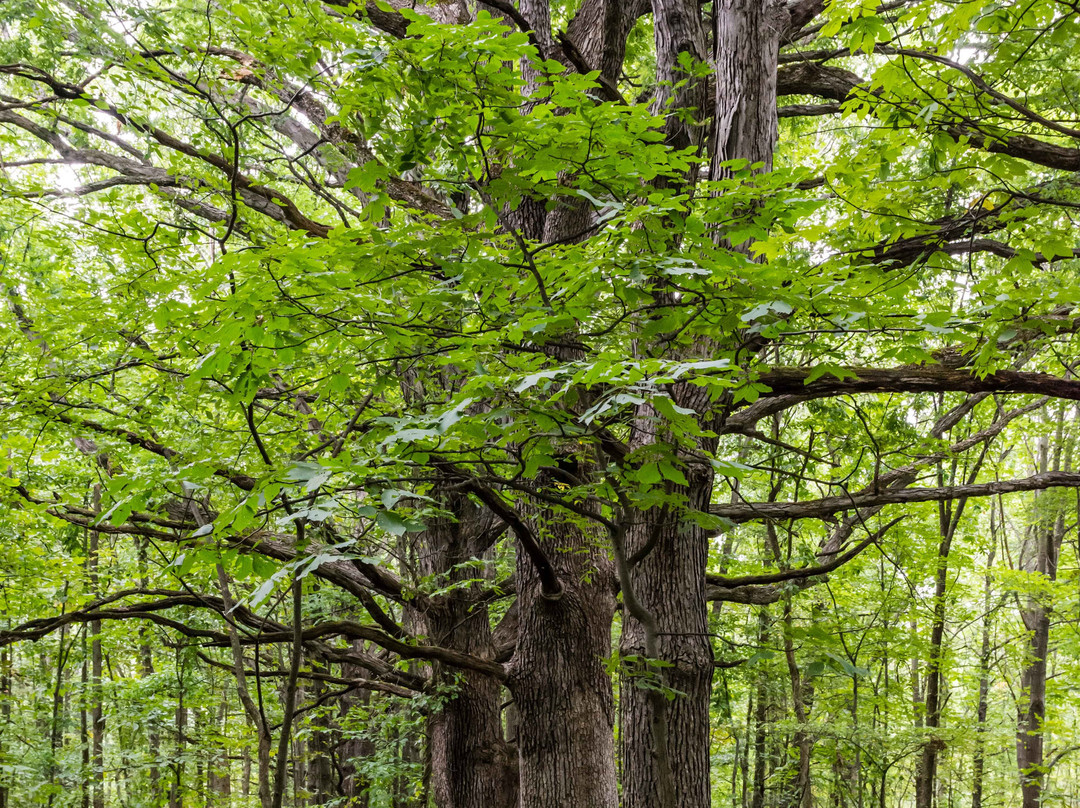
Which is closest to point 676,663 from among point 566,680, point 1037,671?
point 566,680

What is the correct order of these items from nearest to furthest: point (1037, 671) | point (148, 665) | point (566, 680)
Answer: point (566, 680)
point (1037, 671)
point (148, 665)

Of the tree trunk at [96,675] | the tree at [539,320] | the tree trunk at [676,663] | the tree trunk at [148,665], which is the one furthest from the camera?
the tree trunk at [96,675]

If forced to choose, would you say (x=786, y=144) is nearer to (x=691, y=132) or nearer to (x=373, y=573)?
(x=691, y=132)

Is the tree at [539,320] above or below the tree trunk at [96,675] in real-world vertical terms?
above

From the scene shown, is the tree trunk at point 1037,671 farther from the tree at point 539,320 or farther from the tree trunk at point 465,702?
the tree trunk at point 465,702

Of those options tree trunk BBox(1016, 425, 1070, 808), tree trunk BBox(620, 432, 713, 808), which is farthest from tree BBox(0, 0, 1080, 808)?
tree trunk BBox(1016, 425, 1070, 808)

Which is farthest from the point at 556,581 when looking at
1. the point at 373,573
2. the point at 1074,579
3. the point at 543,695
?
the point at 1074,579

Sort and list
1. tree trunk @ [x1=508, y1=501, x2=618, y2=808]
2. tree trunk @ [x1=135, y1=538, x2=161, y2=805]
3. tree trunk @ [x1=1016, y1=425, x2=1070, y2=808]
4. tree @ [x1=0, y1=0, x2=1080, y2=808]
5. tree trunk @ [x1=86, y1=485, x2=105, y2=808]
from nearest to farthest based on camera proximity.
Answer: tree @ [x1=0, y1=0, x2=1080, y2=808] → tree trunk @ [x1=508, y1=501, x2=618, y2=808] → tree trunk @ [x1=135, y1=538, x2=161, y2=805] → tree trunk @ [x1=86, y1=485, x2=105, y2=808] → tree trunk @ [x1=1016, y1=425, x2=1070, y2=808]

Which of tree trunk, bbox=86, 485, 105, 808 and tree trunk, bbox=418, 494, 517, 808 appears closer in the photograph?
tree trunk, bbox=418, 494, 517, 808

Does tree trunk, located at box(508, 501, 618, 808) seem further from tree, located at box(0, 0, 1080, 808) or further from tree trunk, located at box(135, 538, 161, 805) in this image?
tree trunk, located at box(135, 538, 161, 805)

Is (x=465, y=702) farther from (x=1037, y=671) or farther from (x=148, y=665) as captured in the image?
(x=148, y=665)

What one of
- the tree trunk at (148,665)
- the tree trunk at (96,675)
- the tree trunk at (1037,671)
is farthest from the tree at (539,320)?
the tree trunk at (1037,671)

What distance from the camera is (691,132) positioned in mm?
3744

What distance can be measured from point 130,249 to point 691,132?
3640mm
